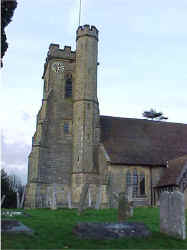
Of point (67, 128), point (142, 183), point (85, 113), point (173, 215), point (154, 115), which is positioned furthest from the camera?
point (154, 115)

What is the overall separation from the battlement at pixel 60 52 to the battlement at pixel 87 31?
1792mm

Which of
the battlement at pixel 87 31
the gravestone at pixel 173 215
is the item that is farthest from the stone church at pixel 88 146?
the gravestone at pixel 173 215

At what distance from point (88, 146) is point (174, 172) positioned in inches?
328

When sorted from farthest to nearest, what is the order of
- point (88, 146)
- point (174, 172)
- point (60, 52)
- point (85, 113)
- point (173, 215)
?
1. point (60, 52)
2. point (85, 113)
3. point (88, 146)
4. point (174, 172)
5. point (173, 215)

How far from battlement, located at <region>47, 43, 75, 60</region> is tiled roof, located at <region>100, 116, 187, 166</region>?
7.39 m

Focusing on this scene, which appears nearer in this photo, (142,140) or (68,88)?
(142,140)

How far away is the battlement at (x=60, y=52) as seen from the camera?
36.5 metres

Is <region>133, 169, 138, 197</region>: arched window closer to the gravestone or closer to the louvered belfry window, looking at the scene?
the louvered belfry window

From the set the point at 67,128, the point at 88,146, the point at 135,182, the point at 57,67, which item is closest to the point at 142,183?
the point at 135,182

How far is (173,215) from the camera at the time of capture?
41.4 feet

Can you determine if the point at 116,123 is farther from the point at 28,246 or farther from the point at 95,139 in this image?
the point at 28,246

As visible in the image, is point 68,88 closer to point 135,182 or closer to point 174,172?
point 135,182

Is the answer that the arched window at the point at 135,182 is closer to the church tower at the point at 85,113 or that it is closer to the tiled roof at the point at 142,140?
the tiled roof at the point at 142,140

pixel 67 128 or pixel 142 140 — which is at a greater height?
pixel 67 128
